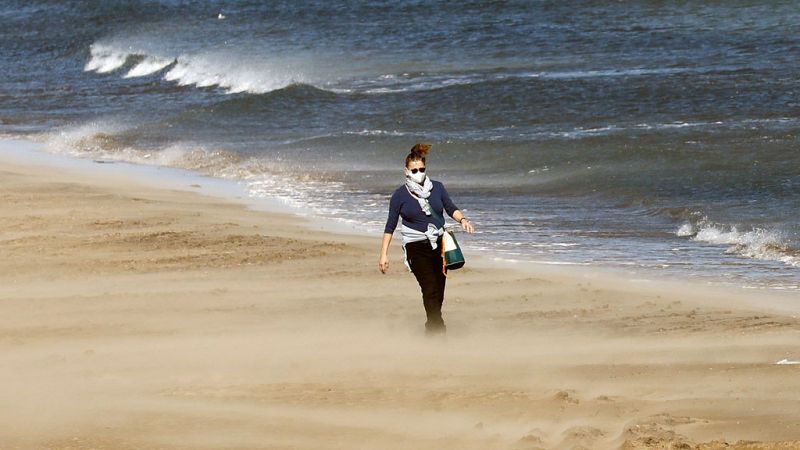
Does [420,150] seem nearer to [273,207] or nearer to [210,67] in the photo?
[273,207]

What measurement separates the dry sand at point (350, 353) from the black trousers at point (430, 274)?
186mm

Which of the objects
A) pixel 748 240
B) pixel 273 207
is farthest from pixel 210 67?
pixel 748 240

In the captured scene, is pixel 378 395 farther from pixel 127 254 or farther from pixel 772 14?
pixel 772 14

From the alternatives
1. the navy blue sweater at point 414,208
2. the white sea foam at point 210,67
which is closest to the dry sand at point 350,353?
the navy blue sweater at point 414,208

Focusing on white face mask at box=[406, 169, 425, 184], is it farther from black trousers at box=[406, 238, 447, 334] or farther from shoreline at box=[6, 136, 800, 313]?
shoreline at box=[6, 136, 800, 313]

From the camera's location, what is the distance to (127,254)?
38.5 feet

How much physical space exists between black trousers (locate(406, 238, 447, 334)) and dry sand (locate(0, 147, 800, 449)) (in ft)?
0.61

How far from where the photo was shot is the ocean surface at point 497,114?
45.0ft

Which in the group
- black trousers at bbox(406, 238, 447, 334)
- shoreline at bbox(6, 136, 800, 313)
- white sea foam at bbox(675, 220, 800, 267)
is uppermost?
black trousers at bbox(406, 238, 447, 334)

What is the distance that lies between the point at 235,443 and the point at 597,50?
24.6 m

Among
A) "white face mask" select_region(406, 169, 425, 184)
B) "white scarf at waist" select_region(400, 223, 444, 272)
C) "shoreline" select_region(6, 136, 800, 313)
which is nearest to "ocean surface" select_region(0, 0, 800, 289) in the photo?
"shoreline" select_region(6, 136, 800, 313)

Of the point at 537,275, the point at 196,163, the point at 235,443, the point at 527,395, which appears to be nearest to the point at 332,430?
the point at 235,443

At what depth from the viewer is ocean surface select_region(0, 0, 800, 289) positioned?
539 inches

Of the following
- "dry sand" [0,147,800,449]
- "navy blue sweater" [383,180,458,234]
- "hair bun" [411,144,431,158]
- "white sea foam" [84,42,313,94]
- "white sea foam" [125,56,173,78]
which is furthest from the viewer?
"white sea foam" [125,56,173,78]
